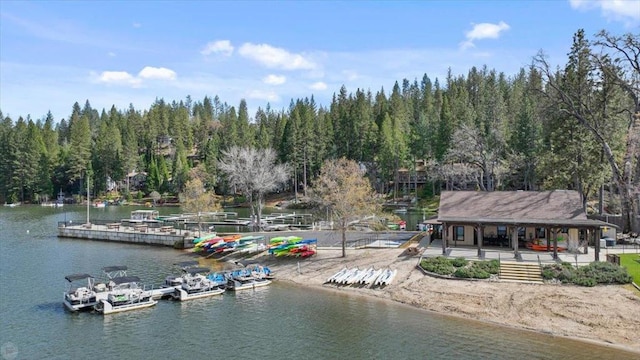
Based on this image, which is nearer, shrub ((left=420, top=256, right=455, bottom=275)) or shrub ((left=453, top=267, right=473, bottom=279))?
shrub ((left=453, top=267, right=473, bottom=279))

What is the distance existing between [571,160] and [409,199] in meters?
44.9

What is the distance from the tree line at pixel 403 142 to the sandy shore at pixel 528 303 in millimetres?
18566

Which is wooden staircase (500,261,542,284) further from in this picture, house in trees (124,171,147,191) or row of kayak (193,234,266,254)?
house in trees (124,171,147,191)

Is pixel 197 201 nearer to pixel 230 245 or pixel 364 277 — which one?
pixel 230 245

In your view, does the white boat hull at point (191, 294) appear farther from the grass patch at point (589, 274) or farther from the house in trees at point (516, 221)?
the grass patch at point (589, 274)

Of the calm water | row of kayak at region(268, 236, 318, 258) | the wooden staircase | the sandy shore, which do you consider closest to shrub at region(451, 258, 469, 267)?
the sandy shore

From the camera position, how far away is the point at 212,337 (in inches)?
1034

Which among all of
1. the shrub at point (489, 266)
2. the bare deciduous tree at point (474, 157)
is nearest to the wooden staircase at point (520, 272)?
the shrub at point (489, 266)

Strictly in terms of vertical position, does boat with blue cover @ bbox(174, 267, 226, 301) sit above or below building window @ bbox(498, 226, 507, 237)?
below

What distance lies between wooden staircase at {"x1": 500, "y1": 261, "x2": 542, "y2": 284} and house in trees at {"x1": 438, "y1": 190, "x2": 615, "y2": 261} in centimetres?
188

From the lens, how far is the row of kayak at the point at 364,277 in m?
35.3

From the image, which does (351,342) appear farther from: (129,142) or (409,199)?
(129,142)

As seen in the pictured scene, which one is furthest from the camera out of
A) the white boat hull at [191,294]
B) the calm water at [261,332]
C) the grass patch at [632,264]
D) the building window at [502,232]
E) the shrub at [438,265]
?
the building window at [502,232]

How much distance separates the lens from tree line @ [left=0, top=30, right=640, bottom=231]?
52969 millimetres
